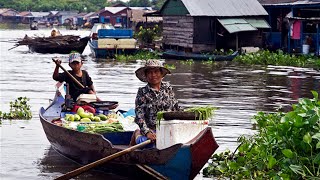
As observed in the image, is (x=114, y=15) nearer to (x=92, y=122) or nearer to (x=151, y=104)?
(x=92, y=122)

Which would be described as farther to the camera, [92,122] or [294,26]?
[294,26]

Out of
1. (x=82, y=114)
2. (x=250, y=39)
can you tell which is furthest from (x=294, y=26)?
(x=82, y=114)

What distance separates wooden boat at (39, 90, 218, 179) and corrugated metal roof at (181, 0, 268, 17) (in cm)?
2080

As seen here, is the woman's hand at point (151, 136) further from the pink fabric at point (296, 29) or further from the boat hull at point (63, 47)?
the boat hull at point (63, 47)

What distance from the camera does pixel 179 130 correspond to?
23.8 feet

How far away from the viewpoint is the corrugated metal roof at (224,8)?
29.9 m

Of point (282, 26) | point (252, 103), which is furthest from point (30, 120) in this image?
point (282, 26)

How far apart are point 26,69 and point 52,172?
54.3 ft

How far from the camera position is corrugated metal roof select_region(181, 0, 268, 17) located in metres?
29.9

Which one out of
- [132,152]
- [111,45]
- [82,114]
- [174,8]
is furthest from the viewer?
[174,8]

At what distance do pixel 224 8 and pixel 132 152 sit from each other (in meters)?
23.6

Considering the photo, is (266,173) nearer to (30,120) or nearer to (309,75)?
(30,120)

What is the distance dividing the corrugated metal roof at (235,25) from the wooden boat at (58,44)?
7071 mm

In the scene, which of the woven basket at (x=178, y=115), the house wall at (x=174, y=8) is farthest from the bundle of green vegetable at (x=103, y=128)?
the house wall at (x=174, y=8)
